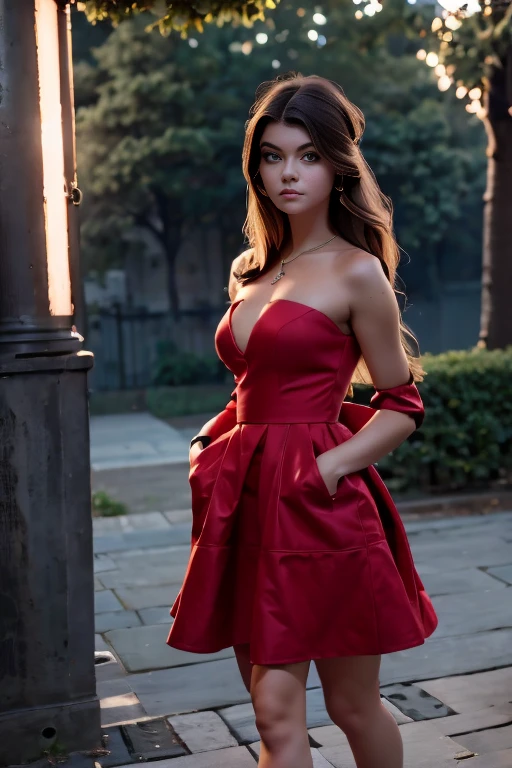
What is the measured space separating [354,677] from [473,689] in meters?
1.60

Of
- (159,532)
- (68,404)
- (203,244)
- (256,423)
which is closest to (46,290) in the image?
(68,404)

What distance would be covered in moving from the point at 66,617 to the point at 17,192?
137cm

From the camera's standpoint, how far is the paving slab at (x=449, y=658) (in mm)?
3967

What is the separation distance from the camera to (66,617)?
3.18m

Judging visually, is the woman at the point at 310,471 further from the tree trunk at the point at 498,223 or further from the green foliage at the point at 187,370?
the green foliage at the point at 187,370

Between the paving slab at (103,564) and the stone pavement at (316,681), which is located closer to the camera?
the stone pavement at (316,681)

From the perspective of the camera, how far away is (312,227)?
8.39 feet

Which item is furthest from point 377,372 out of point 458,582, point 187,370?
point 187,370

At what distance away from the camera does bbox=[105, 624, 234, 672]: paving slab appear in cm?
424

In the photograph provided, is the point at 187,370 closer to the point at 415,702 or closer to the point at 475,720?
the point at 415,702

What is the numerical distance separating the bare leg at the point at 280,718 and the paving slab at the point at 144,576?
3193mm

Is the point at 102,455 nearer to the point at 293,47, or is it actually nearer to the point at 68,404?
the point at 68,404

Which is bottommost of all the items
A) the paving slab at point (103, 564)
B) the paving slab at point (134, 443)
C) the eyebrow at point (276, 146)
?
the paving slab at point (134, 443)

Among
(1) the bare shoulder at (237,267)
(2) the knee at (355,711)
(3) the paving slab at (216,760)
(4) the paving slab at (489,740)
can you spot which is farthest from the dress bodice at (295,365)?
(4) the paving slab at (489,740)
